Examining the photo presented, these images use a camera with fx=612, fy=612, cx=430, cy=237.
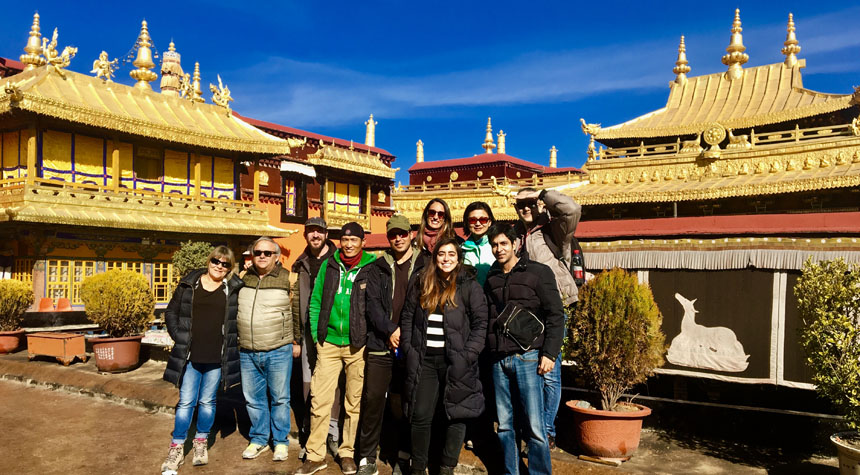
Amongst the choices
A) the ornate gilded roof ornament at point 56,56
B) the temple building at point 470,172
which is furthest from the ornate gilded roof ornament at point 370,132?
the ornate gilded roof ornament at point 56,56

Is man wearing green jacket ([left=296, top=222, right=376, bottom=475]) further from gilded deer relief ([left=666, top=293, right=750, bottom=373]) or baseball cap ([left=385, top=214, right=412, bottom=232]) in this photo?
gilded deer relief ([left=666, top=293, right=750, bottom=373])

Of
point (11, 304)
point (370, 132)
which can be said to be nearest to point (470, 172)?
point (370, 132)

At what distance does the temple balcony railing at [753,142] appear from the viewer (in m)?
19.4

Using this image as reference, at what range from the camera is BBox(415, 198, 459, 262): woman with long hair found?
566cm

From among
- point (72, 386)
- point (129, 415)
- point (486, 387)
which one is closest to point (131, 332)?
point (72, 386)

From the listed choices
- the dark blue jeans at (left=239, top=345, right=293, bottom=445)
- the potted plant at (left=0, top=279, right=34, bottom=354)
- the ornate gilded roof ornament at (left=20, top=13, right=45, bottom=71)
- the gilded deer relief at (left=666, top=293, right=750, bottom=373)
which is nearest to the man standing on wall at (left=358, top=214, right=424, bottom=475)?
the dark blue jeans at (left=239, top=345, right=293, bottom=445)

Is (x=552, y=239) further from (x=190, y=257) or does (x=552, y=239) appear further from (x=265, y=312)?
(x=190, y=257)

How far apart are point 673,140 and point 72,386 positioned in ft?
78.1

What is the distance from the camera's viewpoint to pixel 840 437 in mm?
4590

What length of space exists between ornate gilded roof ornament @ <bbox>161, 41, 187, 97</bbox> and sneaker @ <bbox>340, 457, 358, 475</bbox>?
3813 cm

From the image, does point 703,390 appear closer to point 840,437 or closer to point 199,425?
point 840,437

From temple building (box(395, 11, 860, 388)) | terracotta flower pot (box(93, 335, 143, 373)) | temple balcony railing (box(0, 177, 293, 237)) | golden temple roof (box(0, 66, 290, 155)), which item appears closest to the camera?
temple building (box(395, 11, 860, 388))

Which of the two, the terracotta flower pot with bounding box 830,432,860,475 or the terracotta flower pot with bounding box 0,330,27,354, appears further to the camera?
the terracotta flower pot with bounding box 0,330,27,354

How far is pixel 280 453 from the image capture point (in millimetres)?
5824
